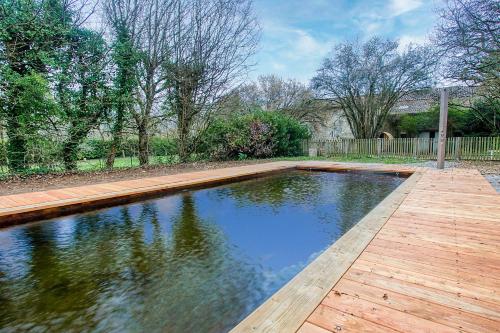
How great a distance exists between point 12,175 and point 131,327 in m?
6.19

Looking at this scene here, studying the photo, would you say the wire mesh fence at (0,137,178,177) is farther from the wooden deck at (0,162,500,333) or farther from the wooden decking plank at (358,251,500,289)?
the wooden decking plank at (358,251,500,289)

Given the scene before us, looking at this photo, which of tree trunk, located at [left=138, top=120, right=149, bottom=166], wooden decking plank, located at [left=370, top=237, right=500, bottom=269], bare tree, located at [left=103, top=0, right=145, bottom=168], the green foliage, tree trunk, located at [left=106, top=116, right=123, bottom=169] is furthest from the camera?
tree trunk, located at [left=138, top=120, right=149, bottom=166]

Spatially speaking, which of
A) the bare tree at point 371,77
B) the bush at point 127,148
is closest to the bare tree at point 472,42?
the bare tree at point 371,77

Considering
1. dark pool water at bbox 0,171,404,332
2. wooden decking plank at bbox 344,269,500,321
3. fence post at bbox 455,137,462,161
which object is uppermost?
fence post at bbox 455,137,462,161

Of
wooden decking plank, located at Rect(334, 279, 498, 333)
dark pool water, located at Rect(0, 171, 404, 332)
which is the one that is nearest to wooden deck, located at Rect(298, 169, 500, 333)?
wooden decking plank, located at Rect(334, 279, 498, 333)

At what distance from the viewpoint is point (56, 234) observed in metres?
3.18

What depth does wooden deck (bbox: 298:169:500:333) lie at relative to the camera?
4.06 ft

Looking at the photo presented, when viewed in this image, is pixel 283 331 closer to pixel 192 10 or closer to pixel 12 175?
pixel 12 175

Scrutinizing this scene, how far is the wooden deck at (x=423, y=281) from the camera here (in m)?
1.24

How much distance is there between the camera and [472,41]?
25.4 ft

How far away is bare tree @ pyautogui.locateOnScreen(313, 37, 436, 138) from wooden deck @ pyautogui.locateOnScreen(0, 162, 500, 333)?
10176 mm

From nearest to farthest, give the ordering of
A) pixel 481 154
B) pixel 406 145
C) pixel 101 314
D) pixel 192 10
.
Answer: pixel 101 314 < pixel 192 10 < pixel 481 154 < pixel 406 145

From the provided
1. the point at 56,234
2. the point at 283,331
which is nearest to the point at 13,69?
the point at 56,234

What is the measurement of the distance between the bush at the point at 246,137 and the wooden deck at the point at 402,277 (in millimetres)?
7126
